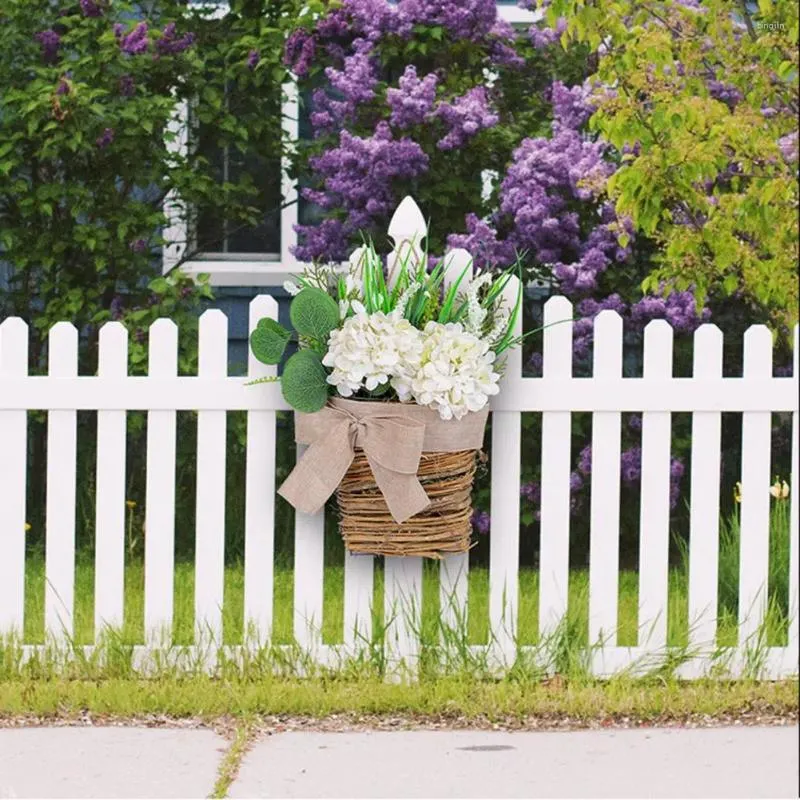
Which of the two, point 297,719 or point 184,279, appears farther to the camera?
point 184,279

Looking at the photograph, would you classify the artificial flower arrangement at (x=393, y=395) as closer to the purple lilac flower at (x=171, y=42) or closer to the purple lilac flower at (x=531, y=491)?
the purple lilac flower at (x=531, y=491)

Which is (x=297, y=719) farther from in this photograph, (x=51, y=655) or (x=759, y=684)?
(x=759, y=684)

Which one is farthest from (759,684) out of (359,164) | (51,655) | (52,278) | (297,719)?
(52,278)

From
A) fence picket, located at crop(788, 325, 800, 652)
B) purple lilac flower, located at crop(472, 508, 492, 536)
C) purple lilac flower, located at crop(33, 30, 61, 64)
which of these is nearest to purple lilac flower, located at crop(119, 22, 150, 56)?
purple lilac flower, located at crop(33, 30, 61, 64)

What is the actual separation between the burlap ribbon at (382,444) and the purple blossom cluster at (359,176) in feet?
8.00

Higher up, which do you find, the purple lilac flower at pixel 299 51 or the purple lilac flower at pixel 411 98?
the purple lilac flower at pixel 299 51

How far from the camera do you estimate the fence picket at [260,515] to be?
14.4ft

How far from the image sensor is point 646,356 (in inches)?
173

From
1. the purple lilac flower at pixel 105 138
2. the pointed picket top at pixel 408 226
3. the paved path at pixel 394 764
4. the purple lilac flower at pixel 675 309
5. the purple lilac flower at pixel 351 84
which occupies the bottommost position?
the paved path at pixel 394 764

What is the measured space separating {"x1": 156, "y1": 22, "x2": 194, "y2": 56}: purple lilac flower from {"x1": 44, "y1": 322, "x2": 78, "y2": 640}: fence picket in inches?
106

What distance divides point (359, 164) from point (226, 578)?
6.01ft

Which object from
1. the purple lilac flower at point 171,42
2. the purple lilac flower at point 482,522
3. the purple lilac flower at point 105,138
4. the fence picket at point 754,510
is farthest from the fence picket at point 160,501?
the purple lilac flower at point 171,42

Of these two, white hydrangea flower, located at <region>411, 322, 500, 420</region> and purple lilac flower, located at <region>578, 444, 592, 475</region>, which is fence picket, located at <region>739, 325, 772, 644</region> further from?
purple lilac flower, located at <region>578, 444, 592, 475</region>

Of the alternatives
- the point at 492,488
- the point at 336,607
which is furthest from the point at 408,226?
the point at 336,607
